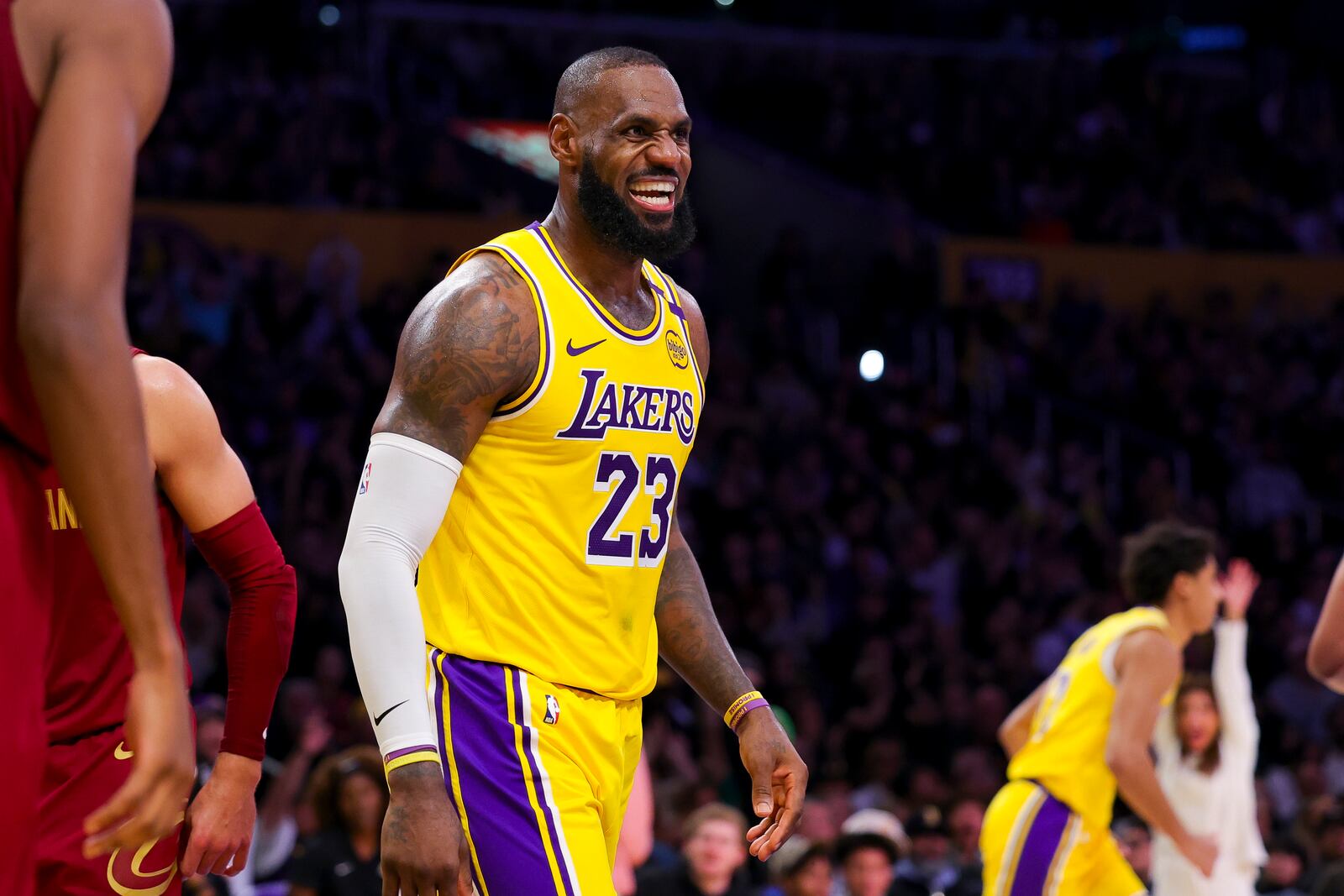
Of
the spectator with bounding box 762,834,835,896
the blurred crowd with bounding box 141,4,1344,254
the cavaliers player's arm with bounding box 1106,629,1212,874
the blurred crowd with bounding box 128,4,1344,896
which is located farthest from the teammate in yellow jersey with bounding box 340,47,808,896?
the blurred crowd with bounding box 141,4,1344,254

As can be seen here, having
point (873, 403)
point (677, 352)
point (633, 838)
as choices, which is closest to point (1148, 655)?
point (633, 838)

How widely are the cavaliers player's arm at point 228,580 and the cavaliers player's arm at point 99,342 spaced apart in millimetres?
1308

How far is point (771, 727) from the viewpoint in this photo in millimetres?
3732

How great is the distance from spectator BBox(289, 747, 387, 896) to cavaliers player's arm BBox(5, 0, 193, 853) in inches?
194

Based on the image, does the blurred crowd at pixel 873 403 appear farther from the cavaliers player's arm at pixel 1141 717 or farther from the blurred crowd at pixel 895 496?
the cavaliers player's arm at pixel 1141 717

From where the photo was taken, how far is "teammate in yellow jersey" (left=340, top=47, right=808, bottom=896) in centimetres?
323

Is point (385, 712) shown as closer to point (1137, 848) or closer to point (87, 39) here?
point (87, 39)

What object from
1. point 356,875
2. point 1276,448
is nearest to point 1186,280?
point 1276,448

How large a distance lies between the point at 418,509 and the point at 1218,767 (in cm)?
448

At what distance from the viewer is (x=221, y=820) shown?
9.87 feet

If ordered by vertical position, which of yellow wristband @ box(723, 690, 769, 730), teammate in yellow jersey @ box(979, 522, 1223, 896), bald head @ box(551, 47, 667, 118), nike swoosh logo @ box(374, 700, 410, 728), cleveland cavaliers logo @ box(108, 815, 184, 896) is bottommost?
teammate in yellow jersey @ box(979, 522, 1223, 896)

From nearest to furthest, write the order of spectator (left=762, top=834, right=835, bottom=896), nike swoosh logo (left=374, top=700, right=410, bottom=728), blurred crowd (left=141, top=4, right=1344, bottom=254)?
nike swoosh logo (left=374, top=700, right=410, bottom=728) < spectator (left=762, top=834, right=835, bottom=896) < blurred crowd (left=141, top=4, right=1344, bottom=254)

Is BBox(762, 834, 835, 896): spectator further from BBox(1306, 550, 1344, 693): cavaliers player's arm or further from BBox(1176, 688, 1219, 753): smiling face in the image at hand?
BBox(1306, 550, 1344, 693): cavaliers player's arm

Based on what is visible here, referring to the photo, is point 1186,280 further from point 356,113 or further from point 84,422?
point 84,422
